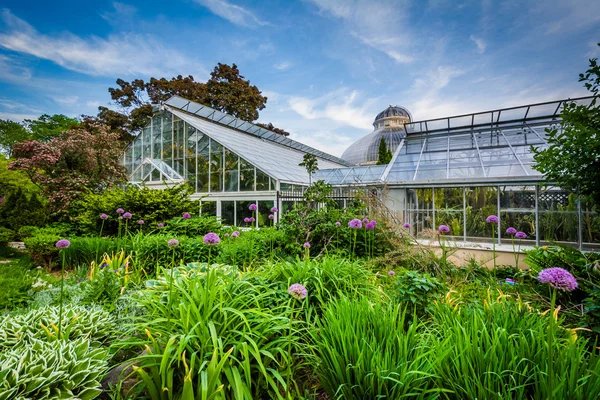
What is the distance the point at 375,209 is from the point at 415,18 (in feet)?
20.1

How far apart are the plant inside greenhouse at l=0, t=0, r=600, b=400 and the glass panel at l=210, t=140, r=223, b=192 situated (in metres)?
0.09

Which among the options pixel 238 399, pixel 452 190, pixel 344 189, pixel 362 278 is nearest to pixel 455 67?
pixel 452 190

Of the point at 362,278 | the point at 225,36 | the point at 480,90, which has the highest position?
the point at 225,36

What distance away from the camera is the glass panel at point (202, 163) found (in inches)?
475

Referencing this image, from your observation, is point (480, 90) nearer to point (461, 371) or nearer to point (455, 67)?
point (455, 67)

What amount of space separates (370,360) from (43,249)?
24.7 ft

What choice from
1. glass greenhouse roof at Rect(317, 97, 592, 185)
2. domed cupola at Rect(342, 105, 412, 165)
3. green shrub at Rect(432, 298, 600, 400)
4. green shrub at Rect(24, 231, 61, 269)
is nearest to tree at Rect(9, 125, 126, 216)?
green shrub at Rect(24, 231, 61, 269)

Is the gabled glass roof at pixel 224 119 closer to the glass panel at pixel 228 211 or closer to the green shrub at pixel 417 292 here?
the glass panel at pixel 228 211

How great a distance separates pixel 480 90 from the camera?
31.6 ft

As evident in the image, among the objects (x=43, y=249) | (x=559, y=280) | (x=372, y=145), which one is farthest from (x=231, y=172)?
(x=372, y=145)

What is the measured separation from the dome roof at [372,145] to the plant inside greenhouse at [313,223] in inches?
836

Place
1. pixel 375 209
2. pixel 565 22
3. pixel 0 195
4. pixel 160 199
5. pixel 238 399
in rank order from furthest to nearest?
pixel 0 195
pixel 160 199
pixel 565 22
pixel 375 209
pixel 238 399

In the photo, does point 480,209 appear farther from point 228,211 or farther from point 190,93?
point 190,93

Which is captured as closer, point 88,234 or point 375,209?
point 375,209
